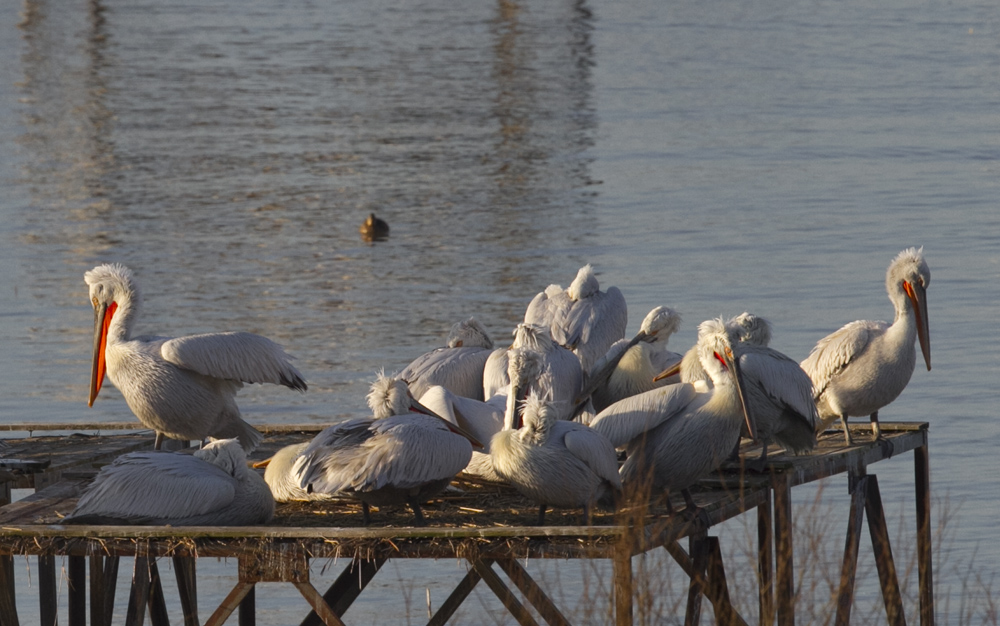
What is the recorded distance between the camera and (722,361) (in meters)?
6.96

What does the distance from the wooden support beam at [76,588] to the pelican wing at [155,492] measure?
1.69 m

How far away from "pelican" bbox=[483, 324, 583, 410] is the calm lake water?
1414mm

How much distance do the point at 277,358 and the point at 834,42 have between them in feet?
113

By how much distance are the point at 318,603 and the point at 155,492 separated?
26.1 inches

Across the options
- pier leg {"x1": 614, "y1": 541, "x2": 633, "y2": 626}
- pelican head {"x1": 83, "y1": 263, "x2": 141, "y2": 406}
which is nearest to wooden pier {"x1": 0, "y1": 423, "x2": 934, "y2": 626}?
pier leg {"x1": 614, "y1": 541, "x2": 633, "y2": 626}

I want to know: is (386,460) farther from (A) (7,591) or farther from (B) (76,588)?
(B) (76,588)

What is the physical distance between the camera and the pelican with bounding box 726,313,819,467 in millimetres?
7270

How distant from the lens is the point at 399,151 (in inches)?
1112

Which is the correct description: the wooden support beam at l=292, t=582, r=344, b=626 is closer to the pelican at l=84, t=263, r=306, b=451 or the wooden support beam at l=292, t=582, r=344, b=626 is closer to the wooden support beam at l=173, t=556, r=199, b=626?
the pelican at l=84, t=263, r=306, b=451

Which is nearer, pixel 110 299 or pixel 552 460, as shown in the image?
pixel 552 460

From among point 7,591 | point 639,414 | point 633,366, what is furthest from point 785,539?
point 7,591

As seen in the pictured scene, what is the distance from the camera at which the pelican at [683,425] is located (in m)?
6.68

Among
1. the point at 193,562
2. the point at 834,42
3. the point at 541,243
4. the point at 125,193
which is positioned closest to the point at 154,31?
the point at 834,42

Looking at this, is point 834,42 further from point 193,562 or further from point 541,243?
point 193,562
